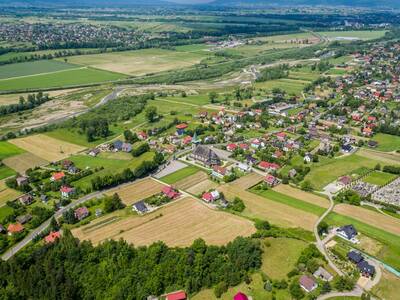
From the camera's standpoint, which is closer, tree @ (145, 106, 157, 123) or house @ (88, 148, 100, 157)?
house @ (88, 148, 100, 157)

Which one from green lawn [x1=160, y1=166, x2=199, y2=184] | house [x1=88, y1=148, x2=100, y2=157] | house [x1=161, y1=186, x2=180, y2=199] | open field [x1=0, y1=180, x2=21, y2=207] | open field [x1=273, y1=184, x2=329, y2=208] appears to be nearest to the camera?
open field [x1=273, y1=184, x2=329, y2=208]

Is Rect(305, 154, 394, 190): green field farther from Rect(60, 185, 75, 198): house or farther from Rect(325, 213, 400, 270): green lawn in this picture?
Rect(60, 185, 75, 198): house

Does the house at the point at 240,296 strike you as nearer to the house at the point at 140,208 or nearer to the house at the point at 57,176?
the house at the point at 140,208

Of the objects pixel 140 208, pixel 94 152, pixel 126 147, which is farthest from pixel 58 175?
pixel 140 208

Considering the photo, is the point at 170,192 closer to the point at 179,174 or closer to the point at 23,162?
the point at 179,174

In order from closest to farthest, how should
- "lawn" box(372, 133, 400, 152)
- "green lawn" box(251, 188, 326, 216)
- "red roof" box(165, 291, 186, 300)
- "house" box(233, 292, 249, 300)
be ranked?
"house" box(233, 292, 249, 300) < "red roof" box(165, 291, 186, 300) < "green lawn" box(251, 188, 326, 216) < "lawn" box(372, 133, 400, 152)

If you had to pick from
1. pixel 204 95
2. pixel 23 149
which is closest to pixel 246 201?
pixel 23 149

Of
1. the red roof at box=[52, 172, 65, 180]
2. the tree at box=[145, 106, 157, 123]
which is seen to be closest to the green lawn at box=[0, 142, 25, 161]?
the red roof at box=[52, 172, 65, 180]
